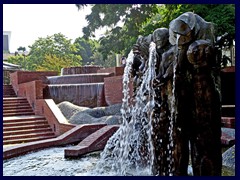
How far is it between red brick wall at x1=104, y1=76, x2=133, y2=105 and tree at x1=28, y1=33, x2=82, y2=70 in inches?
727

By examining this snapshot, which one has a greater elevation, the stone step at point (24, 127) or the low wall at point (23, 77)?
the low wall at point (23, 77)

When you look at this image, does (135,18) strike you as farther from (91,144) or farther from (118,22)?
(91,144)

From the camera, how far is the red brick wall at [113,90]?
1430 cm

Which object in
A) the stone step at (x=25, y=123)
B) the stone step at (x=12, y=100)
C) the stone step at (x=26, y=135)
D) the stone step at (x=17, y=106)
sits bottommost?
the stone step at (x=26, y=135)

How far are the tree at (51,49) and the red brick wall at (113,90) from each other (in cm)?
1846

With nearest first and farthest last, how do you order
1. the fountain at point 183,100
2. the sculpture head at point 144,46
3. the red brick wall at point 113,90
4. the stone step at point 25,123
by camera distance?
1. the fountain at point 183,100
2. the sculpture head at point 144,46
3. the stone step at point 25,123
4. the red brick wall at point 113,90

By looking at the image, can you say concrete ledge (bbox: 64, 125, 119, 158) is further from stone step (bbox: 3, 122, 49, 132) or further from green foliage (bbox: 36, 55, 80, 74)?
green foliage (bbox: 36, 55, 80, 74)

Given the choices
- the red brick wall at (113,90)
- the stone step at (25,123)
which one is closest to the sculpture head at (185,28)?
the stone step at (25,123)

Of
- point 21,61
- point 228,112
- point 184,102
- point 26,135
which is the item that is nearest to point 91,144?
point 184,102

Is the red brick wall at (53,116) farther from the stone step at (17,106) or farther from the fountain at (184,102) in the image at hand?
the fountain at (184,102)

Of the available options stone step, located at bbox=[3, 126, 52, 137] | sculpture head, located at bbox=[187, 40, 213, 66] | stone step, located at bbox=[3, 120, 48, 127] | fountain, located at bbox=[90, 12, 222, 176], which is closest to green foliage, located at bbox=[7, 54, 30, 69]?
stone step, located at bbox=[3, 120, 48, 127]

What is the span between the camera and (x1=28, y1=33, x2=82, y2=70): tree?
33.0 meters

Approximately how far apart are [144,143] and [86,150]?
1808mm

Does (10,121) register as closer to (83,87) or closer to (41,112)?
(41,112)
